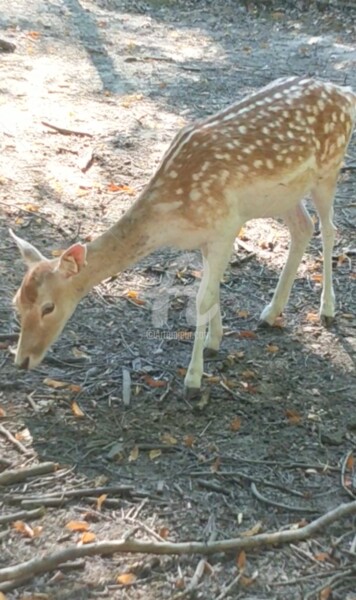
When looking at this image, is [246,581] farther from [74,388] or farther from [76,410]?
[74,388]

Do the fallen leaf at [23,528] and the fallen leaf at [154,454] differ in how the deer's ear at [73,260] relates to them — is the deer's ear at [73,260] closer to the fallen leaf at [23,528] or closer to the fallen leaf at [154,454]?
the fallen leaf at [154,454]

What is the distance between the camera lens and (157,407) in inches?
191

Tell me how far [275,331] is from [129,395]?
1365mm

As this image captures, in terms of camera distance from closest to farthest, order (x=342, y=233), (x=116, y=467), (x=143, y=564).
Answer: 1. (x=143, y=564)
2. (x=116, y=467)
3. (x=342, y=233)

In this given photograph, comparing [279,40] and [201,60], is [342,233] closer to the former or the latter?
[201,60]

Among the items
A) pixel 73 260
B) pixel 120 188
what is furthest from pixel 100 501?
pixel 120 188

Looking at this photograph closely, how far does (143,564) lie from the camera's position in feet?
11.9

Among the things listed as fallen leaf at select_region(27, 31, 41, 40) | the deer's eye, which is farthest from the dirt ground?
fallen leaf at select_region(27, 31, 41, 40)

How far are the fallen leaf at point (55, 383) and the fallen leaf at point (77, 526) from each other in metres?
1.24

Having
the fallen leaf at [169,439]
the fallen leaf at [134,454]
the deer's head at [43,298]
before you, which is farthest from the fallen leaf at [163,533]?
the deer's head at [43,298]

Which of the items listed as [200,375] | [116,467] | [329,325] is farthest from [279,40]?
[116,467]

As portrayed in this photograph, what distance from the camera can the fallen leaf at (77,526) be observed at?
12.5ft

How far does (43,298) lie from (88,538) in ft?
4.60

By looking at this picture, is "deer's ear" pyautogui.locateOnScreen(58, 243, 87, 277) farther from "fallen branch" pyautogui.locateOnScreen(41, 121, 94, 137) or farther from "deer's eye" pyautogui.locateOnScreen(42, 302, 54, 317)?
"fallen branch" pyautogui.locateOnScreen(41, 121, 94, 137)
